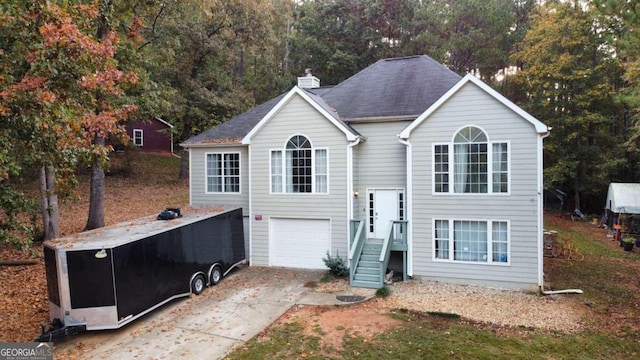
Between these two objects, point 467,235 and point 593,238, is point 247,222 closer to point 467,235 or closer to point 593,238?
point 467,235

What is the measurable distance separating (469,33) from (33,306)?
29.2 metres

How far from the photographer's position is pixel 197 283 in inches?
416

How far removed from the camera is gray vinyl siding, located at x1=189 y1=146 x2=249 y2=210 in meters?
14.1

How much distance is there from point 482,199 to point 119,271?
382 inches

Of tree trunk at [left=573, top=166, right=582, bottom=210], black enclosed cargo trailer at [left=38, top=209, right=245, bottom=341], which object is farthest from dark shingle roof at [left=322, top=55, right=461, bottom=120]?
tree trunk at [left=573, top=166, right=582, bottom=210]

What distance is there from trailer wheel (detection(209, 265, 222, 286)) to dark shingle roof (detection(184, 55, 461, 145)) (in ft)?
15.6

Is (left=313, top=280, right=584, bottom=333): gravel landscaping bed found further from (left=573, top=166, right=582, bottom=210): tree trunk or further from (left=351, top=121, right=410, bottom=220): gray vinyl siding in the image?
(left=573, top=166, right=582, bottom=210): tree trunk

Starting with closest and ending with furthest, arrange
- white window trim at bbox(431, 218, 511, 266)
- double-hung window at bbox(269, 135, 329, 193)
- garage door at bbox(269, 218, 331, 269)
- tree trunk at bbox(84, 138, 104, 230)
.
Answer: white window trim at bbox(431, 218, 511, 266), double-hung window at bbox(269, 135, 329, 193), garage door at bbox(269, 218, 331, 269), tree trunk at bbox(84, 138, 104, 230)

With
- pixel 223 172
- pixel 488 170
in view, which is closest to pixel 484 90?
pixel 488 170

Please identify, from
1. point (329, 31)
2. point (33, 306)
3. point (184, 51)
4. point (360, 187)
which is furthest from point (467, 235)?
point (329, 31)

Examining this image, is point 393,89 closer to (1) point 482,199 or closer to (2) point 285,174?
(2) point 285,174

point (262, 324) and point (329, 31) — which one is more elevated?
point (329, 31)

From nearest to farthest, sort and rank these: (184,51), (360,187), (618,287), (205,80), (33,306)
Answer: (33,306) < (618,287) < (360,187) < (184,51) < (205,80)

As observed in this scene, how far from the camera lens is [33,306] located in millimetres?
9398
